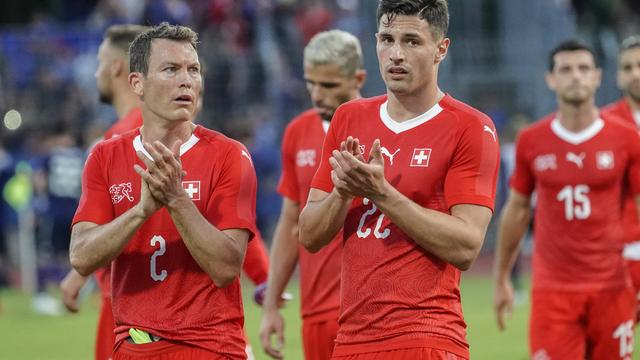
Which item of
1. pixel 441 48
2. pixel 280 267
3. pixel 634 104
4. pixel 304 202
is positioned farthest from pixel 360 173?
pixel 634 104

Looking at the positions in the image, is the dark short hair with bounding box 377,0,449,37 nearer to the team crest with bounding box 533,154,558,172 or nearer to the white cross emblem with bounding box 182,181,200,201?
the white cross emblem with bounding box 182,181,200,201

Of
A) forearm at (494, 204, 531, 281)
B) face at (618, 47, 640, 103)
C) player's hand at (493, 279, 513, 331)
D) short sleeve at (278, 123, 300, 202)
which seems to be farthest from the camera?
face at (618, 47, 640, 103)

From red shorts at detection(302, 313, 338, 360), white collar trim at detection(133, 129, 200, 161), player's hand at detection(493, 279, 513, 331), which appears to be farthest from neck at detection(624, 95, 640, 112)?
white collar trim at detection(133, 129, 200, 161)

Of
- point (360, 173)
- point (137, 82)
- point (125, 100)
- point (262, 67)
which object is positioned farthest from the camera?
point (262, 67)

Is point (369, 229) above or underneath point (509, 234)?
above

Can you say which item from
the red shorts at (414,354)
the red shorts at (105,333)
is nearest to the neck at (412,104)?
the red shorts at (414,354)

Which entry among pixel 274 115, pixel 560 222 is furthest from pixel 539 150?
pixel 274 115

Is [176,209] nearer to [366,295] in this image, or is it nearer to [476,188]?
[366,295]

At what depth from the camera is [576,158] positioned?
8.12m

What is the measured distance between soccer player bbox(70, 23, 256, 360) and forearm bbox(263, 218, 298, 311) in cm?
180

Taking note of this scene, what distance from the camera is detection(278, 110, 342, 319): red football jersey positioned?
6.94m

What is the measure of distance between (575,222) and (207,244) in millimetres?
3703

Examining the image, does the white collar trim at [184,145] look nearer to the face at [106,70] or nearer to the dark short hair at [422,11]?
the dark short hair at [422,11]

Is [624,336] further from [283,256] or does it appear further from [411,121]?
[411,121]
